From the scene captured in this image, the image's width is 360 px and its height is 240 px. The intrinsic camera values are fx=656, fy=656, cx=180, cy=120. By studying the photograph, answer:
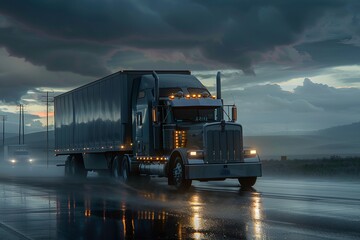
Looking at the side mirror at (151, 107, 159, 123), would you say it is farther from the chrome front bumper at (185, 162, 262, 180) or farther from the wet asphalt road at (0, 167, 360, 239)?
the wet asphalt road at (0, 167, 360, 239)

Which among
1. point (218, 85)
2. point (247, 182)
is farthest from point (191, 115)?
point (247, 182)

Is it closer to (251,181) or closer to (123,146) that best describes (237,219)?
(251,181)

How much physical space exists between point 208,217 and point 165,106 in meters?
11.5

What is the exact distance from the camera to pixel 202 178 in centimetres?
2214

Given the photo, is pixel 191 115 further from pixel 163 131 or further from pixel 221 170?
pixel 221 170

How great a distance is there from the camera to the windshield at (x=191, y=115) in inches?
→ 959

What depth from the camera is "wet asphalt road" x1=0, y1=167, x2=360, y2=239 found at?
11.1 meters

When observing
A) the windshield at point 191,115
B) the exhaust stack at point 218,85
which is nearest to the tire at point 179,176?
the windshield at point 191,115

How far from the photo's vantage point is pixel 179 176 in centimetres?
2288

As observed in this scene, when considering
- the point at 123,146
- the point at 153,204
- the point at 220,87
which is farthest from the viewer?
the point at 123,146

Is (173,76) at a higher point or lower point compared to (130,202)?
higher

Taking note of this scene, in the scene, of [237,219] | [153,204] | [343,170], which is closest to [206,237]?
[237,219]

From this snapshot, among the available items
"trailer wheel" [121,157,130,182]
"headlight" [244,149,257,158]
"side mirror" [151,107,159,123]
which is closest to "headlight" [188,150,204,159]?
"headlight" [244,149,257,158]

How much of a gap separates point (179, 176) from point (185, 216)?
9040mm
